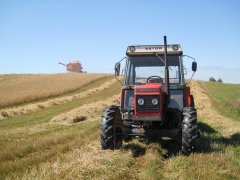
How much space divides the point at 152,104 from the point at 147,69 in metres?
1.87

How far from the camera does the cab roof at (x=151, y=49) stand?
9.54m

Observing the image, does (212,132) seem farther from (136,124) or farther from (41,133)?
(41,133)

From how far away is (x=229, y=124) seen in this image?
13.8m

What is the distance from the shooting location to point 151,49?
974 cm

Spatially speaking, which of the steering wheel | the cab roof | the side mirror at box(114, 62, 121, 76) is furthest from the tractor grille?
the cab roof

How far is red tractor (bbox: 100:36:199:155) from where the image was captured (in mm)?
8266

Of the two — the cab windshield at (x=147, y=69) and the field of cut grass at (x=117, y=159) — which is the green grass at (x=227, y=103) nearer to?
the field of cut grass at (x=117, y=159)

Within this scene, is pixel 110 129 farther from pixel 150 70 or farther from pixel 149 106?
pixel 150 70

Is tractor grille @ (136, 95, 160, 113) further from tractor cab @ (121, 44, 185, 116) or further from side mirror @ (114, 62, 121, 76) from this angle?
side mirror @ (114, 62, 121, 76)

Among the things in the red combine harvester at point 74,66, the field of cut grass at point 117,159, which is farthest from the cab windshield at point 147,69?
the red combine harvester at point 74,66

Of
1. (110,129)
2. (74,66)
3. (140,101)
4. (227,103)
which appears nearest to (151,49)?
(140,101)

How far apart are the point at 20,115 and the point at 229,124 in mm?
12067

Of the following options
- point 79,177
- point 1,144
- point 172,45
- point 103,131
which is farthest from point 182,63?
point 1,144

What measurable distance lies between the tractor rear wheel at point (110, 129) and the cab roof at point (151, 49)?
5.71 feet
